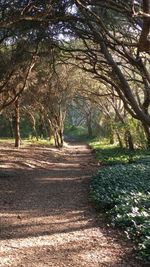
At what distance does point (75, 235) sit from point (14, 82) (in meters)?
15.5

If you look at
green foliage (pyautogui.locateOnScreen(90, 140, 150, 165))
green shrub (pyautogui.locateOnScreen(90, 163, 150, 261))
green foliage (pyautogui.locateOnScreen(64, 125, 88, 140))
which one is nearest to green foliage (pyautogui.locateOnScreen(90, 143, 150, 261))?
green shrub (pyautogui.locateOnScreen(90, 163, 150, 261))

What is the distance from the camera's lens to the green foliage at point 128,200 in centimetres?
785

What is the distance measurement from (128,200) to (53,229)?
2032 millimetres

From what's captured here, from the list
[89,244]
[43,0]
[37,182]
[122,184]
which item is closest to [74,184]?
[37,182]

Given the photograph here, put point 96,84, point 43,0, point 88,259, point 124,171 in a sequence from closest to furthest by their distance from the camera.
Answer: point 88,259 → point 43,0 → point 124,171 → point 96,84

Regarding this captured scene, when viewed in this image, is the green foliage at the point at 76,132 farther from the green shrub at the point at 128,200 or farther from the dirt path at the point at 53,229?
the dirt path at the point at 53,229

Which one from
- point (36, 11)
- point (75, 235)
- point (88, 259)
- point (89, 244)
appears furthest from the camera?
point (36, 11)

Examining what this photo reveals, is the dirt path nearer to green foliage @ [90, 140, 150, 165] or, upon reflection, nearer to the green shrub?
the green shrub

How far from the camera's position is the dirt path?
22.5 feet

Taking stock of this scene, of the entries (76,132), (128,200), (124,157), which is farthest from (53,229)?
(76,132)

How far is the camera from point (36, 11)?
38.0 feet

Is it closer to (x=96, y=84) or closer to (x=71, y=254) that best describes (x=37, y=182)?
(x=71, y=254)

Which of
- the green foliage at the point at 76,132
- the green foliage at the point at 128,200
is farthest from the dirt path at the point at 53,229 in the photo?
the green foliage at the point at 76,132

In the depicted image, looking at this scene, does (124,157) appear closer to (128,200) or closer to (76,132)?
(128,200)
